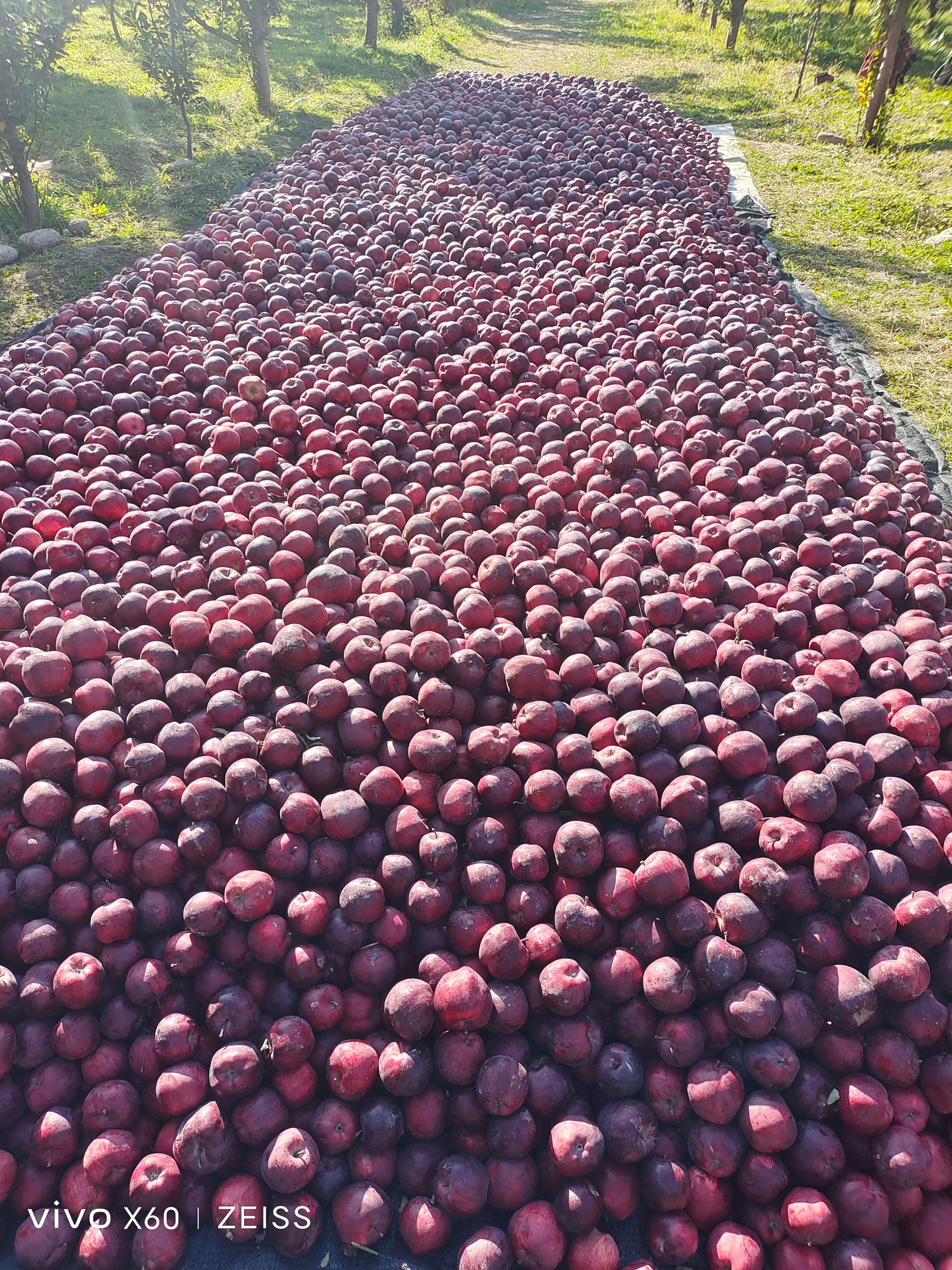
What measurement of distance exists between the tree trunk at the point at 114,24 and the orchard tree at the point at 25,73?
41.8 ft

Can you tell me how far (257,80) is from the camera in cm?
1529

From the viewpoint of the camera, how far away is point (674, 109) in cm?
1698

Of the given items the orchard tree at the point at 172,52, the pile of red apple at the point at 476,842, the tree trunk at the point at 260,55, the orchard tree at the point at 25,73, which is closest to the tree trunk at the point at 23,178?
the orchard tree at the point at 25,73

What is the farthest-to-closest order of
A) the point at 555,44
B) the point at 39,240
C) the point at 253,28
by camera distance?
Result: the point at 555,44 < the point at 253,28 < the point at 39,240

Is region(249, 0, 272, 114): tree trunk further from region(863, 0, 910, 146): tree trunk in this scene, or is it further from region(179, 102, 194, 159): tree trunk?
region(863, 0, 910, 146): tree trunk

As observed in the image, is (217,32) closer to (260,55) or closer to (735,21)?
(260,55)

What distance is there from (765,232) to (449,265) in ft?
18.5

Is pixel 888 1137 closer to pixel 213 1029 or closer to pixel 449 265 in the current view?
pixel 213 1029

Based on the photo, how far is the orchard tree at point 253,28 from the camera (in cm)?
1396

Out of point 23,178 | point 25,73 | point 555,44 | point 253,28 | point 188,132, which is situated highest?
point 555,44

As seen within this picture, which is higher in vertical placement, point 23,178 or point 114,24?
point 114,24

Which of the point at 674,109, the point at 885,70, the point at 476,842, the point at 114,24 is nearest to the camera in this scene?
the point at 476,842

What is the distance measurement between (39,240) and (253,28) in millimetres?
8083

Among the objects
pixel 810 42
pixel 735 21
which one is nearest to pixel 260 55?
pixel 810 42
